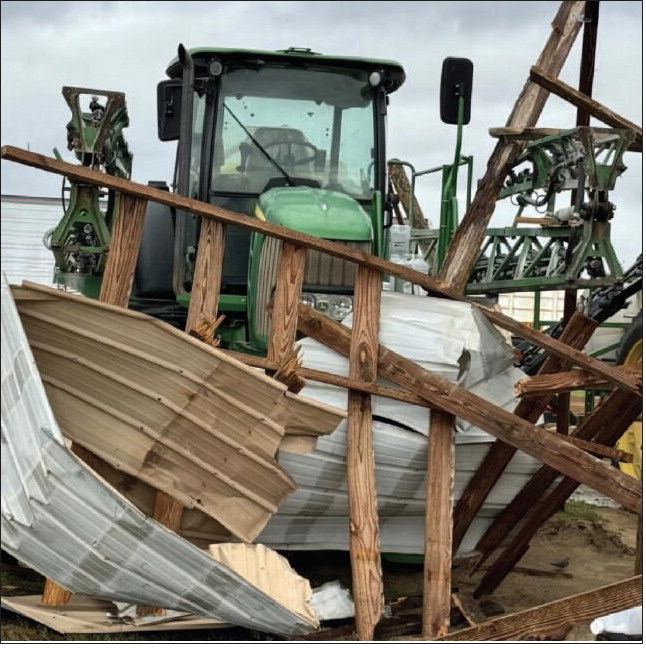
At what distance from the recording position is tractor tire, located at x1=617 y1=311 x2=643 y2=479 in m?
13.1

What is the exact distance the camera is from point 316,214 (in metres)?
7.35

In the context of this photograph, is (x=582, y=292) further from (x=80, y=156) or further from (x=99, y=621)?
(x=99, y=621)

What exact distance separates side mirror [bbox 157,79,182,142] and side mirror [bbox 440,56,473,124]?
1.70 meters

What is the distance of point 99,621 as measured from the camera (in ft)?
20.8

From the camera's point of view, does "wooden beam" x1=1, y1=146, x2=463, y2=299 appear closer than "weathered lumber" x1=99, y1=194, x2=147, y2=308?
Yes

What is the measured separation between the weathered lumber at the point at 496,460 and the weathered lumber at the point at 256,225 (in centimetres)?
38

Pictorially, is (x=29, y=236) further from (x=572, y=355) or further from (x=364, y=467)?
(x=364, y=467)

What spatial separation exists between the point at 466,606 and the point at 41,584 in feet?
8.77

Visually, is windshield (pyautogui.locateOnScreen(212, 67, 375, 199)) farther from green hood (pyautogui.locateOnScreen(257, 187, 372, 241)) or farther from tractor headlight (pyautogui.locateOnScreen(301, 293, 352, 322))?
tractor headlight (pyautogui.locateOnScreen(301, 293, 352, 322))

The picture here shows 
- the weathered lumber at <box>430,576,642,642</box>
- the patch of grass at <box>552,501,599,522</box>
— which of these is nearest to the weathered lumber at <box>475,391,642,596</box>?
the weathered lumber at <box>430,576,642,642</box>

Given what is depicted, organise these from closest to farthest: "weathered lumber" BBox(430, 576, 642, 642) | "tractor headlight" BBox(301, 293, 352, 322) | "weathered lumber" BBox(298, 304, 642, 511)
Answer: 1. "weathered lumber" BBox(430, 576, 642, 642)
2. "weathered lumber" BBox(298, 304, 642, 511)
3. "tractor headlight" BBox(301, 293, 352, 322)

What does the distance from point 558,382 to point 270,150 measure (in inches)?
99.8

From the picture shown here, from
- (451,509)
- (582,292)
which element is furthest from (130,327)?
(582,292)

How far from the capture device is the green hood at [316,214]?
7.25m
